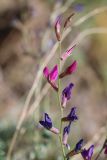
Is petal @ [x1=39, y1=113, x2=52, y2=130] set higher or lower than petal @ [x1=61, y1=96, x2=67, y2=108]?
lower

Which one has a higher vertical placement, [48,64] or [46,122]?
[48,64]

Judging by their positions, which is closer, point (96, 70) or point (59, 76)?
point (59, 76)

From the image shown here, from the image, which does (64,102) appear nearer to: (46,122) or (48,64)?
(46,122)

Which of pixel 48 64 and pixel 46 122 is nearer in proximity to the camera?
pixel 46 122

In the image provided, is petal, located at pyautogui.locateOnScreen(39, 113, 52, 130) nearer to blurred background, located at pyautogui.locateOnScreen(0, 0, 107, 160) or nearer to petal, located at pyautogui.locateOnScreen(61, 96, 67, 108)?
petal, located at pyautogui.locateOnScreen(61, 96, 67, 108)

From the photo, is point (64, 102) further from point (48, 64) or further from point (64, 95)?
point (48, 64)

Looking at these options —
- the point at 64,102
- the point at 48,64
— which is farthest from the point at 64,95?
the point at 48,64

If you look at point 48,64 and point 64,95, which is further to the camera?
point 48,64

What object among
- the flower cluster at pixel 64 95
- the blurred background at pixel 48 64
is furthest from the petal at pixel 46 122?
the blurred background at pixel 48 64

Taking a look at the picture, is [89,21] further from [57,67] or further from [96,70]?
[57,67]

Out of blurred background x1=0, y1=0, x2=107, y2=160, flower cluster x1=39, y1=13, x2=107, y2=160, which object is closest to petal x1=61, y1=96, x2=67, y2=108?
flower cluster x1=39, y1=13, x2=107, y2=160

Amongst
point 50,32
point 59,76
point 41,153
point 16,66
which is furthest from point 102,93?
point 59,76
